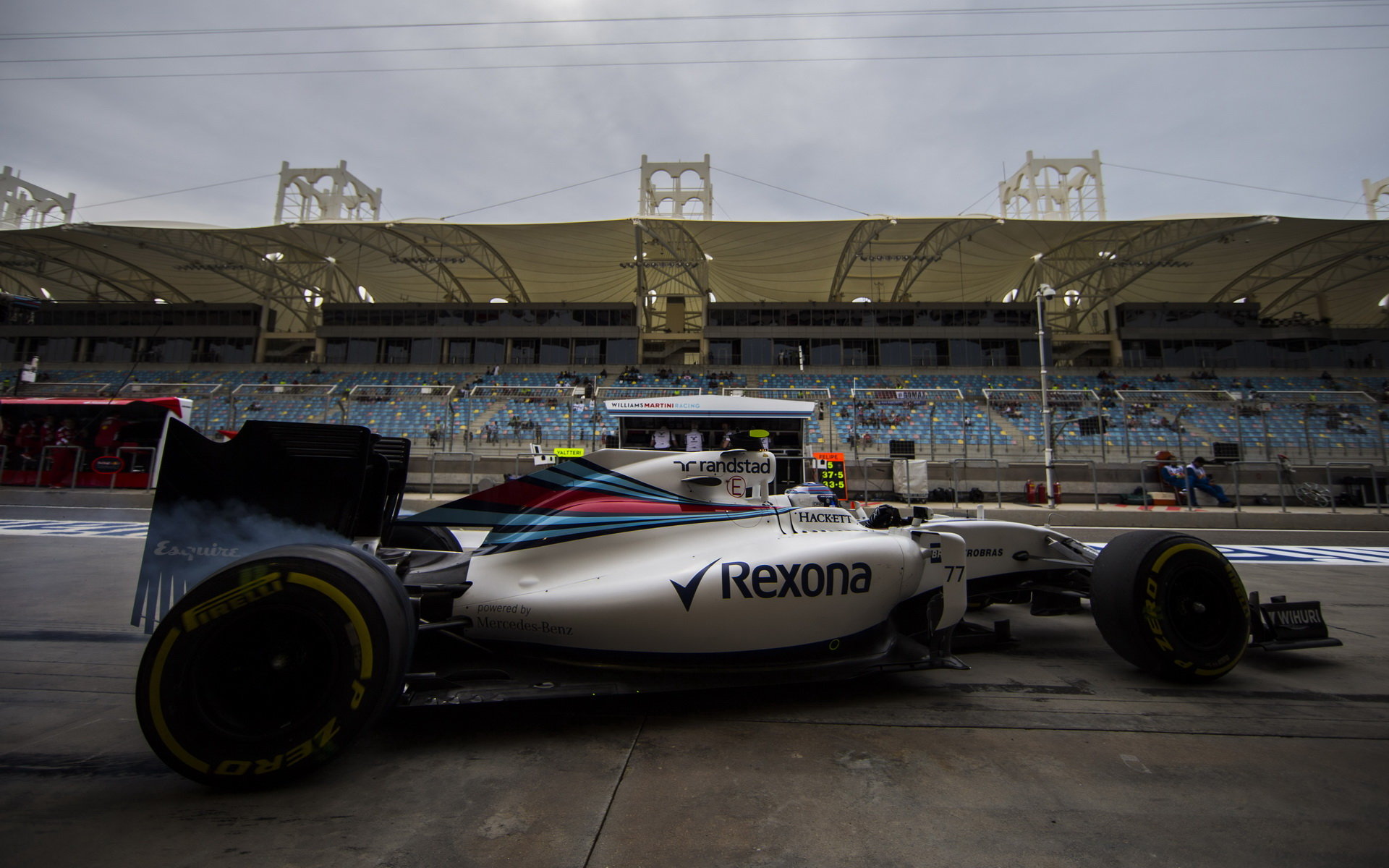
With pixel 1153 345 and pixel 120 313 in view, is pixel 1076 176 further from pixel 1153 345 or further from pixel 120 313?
pixel 120 313

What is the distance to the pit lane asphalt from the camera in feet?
5.83

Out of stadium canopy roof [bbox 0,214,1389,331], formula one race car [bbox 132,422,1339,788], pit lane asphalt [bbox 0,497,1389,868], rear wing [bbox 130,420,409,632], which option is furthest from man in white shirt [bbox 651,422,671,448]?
stadium canopy roof [bbox 0,214,1389,331]

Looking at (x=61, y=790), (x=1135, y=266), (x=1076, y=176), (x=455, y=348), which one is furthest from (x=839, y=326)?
(x=61, y=790)

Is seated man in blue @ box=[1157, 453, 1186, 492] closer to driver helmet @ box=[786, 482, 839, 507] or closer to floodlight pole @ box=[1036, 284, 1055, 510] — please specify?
floodlight pole @ box=[1036, 284, 1055, 510]

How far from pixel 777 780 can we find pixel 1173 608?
2689mm

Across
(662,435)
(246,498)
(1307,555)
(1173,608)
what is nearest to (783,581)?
(1173,608)

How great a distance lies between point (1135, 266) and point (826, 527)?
1836 inches

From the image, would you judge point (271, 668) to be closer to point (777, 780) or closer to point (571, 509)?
point (571, 509)

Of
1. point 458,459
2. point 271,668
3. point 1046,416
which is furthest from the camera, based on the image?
point 458,459

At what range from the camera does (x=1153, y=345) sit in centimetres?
4141

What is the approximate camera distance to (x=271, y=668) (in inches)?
85.5

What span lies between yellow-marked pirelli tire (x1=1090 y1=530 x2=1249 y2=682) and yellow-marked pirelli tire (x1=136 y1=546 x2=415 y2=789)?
3.72 meters

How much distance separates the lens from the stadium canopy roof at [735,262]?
34.5 metres

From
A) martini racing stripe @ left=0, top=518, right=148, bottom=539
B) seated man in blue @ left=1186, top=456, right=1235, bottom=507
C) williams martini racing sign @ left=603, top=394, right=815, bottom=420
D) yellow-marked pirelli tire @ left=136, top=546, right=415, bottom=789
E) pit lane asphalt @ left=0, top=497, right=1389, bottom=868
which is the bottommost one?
pit lane asphalt @ left=0, top=497, right=1389, bottom=868
